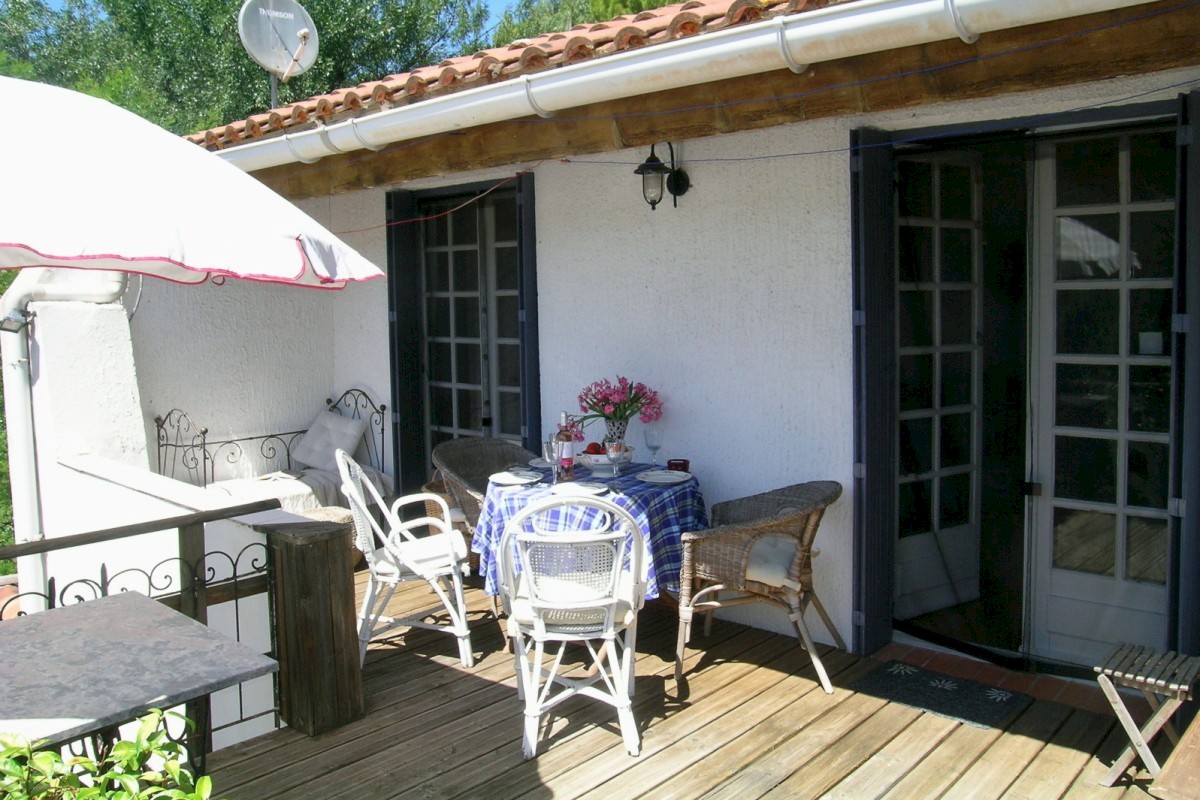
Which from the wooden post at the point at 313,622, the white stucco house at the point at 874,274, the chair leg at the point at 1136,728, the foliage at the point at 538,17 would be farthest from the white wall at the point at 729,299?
the foliage at the point at 538,17

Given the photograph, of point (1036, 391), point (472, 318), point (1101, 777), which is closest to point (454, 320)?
point (472, 318)

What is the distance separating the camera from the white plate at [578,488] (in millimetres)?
4426

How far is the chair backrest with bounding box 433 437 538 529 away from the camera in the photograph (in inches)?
209

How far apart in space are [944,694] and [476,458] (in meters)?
2.75

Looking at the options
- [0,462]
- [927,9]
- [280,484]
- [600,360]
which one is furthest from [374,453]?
[0,462]

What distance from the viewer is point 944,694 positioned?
4102 mm

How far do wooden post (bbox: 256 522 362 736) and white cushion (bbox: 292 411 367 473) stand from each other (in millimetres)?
3094

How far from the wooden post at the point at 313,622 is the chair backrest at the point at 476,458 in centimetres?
126

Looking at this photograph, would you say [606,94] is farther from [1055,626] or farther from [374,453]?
[374,453]

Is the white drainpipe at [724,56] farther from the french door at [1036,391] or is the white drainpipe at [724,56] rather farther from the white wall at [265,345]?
the white wall at [265,345]

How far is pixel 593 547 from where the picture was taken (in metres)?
3.65

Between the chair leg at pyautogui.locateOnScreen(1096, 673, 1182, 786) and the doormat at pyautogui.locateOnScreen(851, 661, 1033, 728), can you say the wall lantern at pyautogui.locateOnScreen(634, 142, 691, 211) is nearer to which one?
the doormat at pyautogui.locateOnScreen(851, 661, 1033, 728)

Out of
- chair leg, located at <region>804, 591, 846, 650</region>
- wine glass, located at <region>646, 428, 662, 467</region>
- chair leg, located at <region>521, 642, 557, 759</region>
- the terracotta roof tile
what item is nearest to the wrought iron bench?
the terracotta roof tile

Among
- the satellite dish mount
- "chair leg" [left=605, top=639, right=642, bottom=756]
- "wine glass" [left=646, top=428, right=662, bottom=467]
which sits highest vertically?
the satellite dish mount
